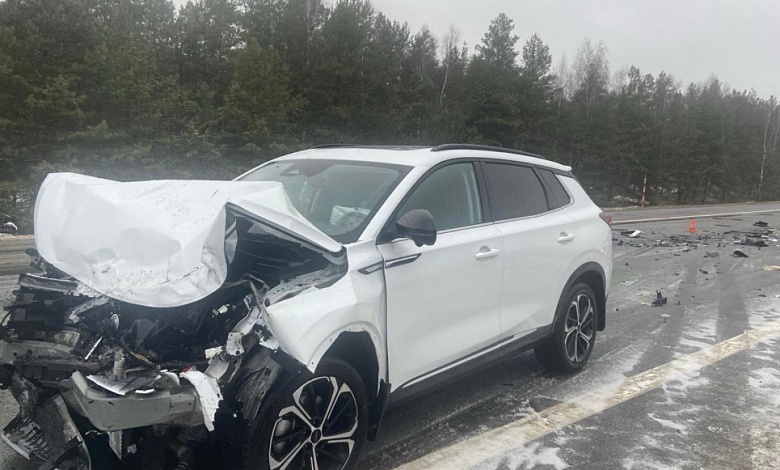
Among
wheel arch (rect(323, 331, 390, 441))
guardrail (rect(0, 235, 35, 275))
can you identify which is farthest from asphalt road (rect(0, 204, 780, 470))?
guardrail (rect(0, 235, 35, 275))

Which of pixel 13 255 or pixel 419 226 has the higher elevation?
pixel 419 226

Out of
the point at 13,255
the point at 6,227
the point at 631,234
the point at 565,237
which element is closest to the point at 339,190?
the point at 565,237

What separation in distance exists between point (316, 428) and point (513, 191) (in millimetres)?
2437

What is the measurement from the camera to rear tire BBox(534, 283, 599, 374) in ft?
15.8

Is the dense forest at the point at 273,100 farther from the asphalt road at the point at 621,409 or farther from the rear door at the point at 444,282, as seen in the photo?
the rear door at the point at 444,282

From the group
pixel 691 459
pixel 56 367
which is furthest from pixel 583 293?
pixel 56 367

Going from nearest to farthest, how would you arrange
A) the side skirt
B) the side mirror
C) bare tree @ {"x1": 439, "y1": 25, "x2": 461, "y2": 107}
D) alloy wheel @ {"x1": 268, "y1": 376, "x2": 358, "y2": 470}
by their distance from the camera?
alloy wheel @ {"x1": 268, "y1": 376, "x2": 358, "y2": 470}, the side mirror, the side skirt, bare tree @ {"x1": 439, "y1": 25, "x2": 461, "y2": 107}

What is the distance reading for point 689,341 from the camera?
621 centimetres

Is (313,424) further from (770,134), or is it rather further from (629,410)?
(770,134)

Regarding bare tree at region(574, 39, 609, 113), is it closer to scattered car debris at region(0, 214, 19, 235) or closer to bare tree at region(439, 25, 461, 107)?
bare tree at region(439, 25, 461, 107)

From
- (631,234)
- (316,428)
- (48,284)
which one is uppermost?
(48,284)

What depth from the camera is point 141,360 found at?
2508 millimetres

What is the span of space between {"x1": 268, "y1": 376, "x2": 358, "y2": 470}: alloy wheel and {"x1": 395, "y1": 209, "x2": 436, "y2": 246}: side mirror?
0.87m

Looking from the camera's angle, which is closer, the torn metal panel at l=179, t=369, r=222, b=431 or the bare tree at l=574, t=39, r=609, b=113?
the torn metal panel at l=179, t=369, r=222, b=431
